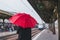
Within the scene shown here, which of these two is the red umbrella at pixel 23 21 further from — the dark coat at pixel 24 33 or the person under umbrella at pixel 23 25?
the dark coat at pixel 24 33

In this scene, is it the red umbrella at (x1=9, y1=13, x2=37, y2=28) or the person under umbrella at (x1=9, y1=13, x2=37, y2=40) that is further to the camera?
the red umbrella at (x1=9, y1=13, x2=37, y2=28)

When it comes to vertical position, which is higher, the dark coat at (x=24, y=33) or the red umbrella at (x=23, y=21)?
the red umbrella at (x=23, y=21)

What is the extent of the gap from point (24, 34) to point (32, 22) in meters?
0.76

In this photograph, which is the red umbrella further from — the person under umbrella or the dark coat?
the dark coat

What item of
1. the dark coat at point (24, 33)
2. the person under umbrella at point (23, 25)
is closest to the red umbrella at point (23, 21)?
the person under umbrella at point (23, 25)

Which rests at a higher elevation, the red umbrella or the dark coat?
the red umbrella

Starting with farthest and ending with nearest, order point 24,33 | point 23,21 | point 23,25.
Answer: point 23,21, point 23,25, point 24,33

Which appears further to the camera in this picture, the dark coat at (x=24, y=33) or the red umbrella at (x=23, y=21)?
the red umbrella at (x=23, y=21)

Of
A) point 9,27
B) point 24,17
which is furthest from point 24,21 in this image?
point 9,27

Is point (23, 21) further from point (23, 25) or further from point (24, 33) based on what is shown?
point (24, 33)

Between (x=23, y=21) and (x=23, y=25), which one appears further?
(x=23, y=21)

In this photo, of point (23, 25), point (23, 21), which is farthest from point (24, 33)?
point (23, 21)

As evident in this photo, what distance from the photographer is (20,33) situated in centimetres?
903

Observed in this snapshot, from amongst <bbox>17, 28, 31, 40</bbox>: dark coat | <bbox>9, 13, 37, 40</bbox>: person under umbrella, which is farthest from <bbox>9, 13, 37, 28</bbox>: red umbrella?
<bbox>17, 28, 31, 40</bbox>: dark coat
